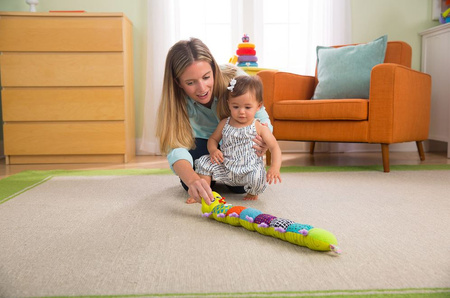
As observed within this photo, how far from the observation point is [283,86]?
294 cm

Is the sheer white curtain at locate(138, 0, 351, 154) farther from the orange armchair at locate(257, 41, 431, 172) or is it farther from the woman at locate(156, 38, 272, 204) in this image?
the woman at locate(156, 38, 272, 204)

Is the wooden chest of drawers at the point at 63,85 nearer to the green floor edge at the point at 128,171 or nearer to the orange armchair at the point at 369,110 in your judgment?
the green floor edge at the point at 128,171

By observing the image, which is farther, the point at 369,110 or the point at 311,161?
the point at 311,161

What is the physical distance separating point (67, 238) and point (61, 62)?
2197 millimetres

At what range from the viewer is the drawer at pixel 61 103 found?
3146 millimetres

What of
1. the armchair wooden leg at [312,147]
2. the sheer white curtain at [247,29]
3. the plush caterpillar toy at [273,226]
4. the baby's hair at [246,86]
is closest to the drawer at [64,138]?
the sheer white curtain at [247,29]

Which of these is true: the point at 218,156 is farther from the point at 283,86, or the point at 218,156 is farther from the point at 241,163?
the point at 283,86

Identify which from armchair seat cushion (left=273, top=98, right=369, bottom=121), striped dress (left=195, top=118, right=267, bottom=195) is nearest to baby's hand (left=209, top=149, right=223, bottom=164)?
striped dress (left=195, top=118, right=267, bottom=195)

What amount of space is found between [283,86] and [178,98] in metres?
1.31

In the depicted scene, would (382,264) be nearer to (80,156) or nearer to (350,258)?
(350,258)

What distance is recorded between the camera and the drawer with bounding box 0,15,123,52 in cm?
309

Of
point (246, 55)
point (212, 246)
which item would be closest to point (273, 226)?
point (212, 246)

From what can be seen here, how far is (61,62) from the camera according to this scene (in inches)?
123

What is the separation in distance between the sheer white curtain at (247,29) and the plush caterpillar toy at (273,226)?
2.35m
